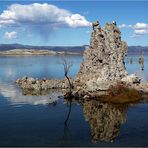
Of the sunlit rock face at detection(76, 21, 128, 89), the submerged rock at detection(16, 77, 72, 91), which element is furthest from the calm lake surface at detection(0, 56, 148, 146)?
the submerged rock at detection(16, 77, 72, 91)

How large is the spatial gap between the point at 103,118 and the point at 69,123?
24.9ft

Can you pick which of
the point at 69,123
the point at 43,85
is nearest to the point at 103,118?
the point at 69,123

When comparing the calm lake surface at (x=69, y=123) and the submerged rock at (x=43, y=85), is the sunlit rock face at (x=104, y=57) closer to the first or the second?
the submerged rock at (x=43, y=85)

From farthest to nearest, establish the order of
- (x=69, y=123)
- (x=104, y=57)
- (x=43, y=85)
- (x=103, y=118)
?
(x=43, y=85) < (x=104, y=57) < (x=103, y=118) < (x=69, y=123)

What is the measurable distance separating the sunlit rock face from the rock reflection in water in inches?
535

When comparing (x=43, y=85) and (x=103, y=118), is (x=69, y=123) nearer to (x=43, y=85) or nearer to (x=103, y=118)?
(x=103, y=118)

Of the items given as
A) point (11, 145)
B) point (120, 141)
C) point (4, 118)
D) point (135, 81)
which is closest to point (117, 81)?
point (135, 81)

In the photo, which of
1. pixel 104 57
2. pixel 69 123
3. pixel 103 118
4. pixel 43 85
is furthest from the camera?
pixel 43 85

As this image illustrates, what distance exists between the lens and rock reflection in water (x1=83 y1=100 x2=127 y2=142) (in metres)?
54.6

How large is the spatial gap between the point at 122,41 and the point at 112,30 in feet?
15.6

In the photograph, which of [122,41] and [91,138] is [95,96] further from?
[91,138]

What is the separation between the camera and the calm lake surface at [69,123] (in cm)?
5016

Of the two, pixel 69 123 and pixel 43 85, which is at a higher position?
pixel 43 85

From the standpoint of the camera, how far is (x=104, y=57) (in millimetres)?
95000
